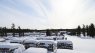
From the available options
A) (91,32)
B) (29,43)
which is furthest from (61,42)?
(91,32)

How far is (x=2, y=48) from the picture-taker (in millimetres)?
10750

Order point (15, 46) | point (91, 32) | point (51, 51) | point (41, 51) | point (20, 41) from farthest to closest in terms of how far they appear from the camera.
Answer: point (91, 32) < point (20, 41) < point (51, 51) < point (15, 46) < point (41, 51)

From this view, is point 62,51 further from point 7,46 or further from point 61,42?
point 61,42

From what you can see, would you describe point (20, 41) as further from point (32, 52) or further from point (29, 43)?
point (32, 52)

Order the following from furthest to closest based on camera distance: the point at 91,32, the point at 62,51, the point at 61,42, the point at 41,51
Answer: the point at 91,32 → the point at 61,42 → the point at 41,51 → the point at 62,51

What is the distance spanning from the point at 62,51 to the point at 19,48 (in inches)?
179

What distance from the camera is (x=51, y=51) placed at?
49.9ft

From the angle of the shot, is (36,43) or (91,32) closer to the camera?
(36,43)

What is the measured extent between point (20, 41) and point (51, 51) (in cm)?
604

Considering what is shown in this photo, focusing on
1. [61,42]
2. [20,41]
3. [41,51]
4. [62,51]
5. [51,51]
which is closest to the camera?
[62,51]

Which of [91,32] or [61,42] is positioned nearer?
[61,42]

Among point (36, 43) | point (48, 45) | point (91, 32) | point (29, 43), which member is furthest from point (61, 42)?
point (91, 32)

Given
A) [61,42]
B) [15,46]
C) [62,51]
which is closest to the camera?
[62,51]

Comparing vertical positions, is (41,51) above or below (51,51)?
above
